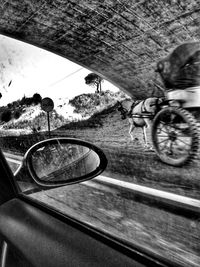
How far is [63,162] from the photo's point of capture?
43.6 inches

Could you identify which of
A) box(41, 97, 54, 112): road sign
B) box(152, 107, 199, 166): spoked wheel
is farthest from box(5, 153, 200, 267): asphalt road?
box(41, 97, 54, 112): road sign

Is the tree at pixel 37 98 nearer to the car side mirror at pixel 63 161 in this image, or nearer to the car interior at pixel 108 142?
the car interior at pixel 108 142

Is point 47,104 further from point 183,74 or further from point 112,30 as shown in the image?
point 183,74

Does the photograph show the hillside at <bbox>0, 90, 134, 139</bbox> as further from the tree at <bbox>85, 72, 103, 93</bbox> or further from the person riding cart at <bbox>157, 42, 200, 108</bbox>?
the person riding cart at <bbox>157, 42, 200, 108</bbox>

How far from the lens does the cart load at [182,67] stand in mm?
1544

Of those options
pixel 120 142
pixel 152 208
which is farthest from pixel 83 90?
pixel 152 208

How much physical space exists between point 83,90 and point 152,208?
1596 millimetres

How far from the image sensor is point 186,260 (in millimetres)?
614

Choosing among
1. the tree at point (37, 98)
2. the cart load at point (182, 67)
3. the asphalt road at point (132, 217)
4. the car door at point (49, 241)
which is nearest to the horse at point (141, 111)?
the cart load at point (182, 67)

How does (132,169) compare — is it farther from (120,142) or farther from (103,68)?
(103,68)

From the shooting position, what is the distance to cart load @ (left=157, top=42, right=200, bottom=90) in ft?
5.07

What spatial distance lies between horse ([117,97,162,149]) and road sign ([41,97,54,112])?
86 cm

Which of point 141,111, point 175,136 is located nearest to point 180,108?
point 175,136

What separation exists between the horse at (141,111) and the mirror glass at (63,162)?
4.17 ft
